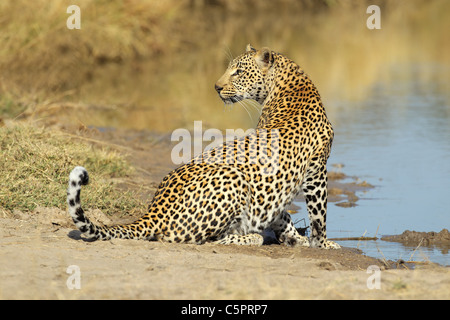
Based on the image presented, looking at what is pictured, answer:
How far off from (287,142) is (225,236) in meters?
1.04

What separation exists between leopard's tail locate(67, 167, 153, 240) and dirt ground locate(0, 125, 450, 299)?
0.09m

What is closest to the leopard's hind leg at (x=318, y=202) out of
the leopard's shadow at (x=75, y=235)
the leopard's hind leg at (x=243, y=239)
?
the leopard's hind leg at (x=243, y=239)

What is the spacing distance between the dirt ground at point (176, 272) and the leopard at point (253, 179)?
0.58 ft

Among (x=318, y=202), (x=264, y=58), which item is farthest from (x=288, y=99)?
(x=318, y=202)

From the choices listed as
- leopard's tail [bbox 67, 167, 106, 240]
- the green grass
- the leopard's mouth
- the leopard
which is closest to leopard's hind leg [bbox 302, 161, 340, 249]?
the leopard

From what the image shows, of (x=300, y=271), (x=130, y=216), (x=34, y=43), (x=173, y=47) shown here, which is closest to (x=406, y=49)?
(x=173, y=47)

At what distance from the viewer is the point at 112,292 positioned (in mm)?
5297

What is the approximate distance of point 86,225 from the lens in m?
→ 6.43

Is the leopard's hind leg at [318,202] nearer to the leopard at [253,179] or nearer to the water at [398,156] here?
the leopard at [253,179]

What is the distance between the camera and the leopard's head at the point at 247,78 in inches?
326

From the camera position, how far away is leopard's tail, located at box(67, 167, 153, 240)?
238 inches

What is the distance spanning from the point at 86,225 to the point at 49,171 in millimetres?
2697

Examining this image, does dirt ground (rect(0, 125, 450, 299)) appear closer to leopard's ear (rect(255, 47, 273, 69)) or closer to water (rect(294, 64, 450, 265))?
water (rect(294, 64, 450, 265))

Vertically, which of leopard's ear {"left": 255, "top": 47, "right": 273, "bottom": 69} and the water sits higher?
leopard's ear {"left": 255, "top": 47, "right": 273, "bottom": 69}
